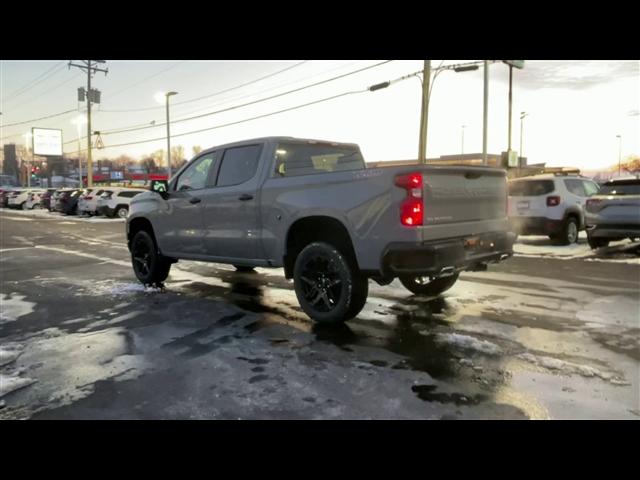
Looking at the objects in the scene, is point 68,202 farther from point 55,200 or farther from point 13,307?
point 13,307

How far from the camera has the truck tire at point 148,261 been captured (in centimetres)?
762

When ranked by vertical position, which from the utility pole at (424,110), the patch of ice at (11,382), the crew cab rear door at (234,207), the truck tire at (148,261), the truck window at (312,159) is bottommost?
the patch of ice at (11,382)

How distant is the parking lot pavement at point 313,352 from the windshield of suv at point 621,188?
3.59m

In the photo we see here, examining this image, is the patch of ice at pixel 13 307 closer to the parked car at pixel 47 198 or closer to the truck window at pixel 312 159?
the truck window at pixel 312 159

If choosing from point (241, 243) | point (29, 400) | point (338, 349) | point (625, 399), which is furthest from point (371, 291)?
point (29, 400)

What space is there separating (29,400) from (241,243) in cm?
304

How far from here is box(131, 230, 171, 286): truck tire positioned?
762 centimetres

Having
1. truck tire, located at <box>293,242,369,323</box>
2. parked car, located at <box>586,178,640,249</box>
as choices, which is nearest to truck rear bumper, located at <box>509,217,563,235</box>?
parked car, located at <box>586,178,640,249</box>

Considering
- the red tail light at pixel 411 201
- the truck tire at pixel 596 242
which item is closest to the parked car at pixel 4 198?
the truck tire at pixel 596 242

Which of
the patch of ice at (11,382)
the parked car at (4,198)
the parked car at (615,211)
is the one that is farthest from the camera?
the parked car at (4,198)

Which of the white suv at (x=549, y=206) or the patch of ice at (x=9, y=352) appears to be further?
the white suv at (x=549, y=206)

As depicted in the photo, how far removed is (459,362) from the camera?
4.18 meters

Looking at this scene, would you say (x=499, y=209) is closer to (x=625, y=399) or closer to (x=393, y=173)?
(x=393, y=173)

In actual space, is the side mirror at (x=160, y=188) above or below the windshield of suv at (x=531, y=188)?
below
